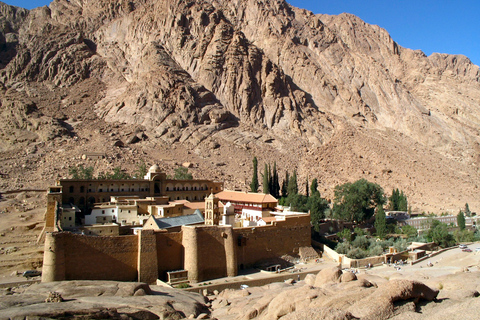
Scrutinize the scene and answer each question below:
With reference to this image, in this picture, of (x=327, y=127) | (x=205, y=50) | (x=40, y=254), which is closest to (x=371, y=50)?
(x=327, y=127)

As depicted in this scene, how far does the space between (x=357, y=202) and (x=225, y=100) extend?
1423 inches

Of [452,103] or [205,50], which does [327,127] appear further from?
[452,103]

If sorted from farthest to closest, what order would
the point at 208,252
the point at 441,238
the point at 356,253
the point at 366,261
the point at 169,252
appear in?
the point at 441,238 → the point at 356,253 → the point at 366,261 → the point at 208,252 → the point at 169,252

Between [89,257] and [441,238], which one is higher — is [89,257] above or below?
above

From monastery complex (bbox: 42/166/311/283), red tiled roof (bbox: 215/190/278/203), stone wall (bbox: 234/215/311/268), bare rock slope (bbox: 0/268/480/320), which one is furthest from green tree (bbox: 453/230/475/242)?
bare rock slope (bbox: 0/268/480/320)

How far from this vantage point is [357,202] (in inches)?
1431

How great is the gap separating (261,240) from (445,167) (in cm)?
4817

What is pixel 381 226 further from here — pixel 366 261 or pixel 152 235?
pixel 152 235

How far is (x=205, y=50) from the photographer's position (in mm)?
71188

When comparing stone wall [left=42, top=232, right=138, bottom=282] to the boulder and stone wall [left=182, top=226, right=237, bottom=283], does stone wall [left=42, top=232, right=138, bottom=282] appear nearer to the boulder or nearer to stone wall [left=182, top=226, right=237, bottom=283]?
stone wall [left=182, top=226, right=237, bottom=283]

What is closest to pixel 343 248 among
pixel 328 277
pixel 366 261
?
pixel 366 261

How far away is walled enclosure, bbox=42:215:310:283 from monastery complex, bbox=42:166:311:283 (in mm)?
39

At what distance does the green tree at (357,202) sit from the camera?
118ft

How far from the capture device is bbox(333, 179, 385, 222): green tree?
3591 cm
